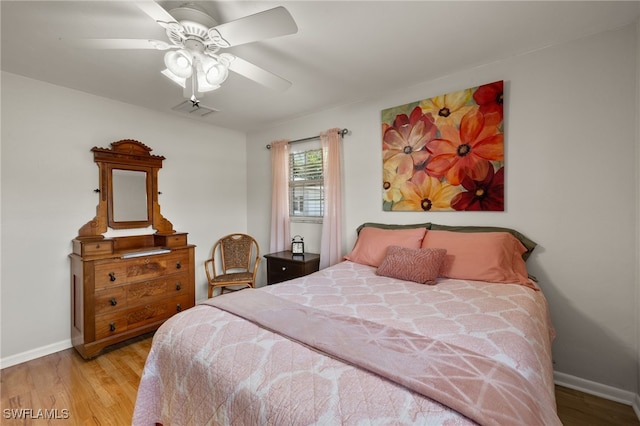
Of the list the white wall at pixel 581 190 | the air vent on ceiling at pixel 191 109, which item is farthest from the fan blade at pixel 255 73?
the white wall at pixel 581 190

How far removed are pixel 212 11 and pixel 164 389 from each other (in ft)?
6.59

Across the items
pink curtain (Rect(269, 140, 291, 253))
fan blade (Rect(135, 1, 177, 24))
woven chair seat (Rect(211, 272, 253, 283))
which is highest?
fan blade (Rect(135, 1, 177, 24))

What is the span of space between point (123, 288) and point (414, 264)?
2.58m

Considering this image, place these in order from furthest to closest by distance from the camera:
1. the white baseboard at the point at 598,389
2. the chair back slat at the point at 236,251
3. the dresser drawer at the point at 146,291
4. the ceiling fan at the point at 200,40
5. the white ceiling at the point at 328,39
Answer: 1. the chair back slat at the point at 236,251
2. the dresser drawer at the point at 146,291
3. the white baseboard at the point at 598,389
4. the white ceiling at the point at 328,39
5. the ceiling fan at the point at 200,40

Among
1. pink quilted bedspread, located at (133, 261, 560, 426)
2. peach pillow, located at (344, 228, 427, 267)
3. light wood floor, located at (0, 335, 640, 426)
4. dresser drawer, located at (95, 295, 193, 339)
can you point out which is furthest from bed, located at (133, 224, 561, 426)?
dresser drawer, located at (95, 295, 193, 339)

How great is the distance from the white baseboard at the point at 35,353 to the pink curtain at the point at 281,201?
2178 millimetres

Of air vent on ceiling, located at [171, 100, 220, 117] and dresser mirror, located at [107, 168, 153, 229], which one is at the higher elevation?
air vent on ceiling, located at [171, 100, 220, 117]

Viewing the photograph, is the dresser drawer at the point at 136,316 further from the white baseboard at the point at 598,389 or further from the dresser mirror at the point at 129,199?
the white baseboard at the point at 598,389

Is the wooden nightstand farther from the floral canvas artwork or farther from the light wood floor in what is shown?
the light wood floor

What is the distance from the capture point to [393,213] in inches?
109

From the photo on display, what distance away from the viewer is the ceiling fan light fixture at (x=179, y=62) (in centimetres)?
150

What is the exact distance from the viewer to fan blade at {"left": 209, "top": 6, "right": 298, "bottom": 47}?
4.03 feet

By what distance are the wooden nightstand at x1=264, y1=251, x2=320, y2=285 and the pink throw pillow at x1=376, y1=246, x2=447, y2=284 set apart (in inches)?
39.2

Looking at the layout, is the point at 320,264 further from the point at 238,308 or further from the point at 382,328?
the point at 382,328
